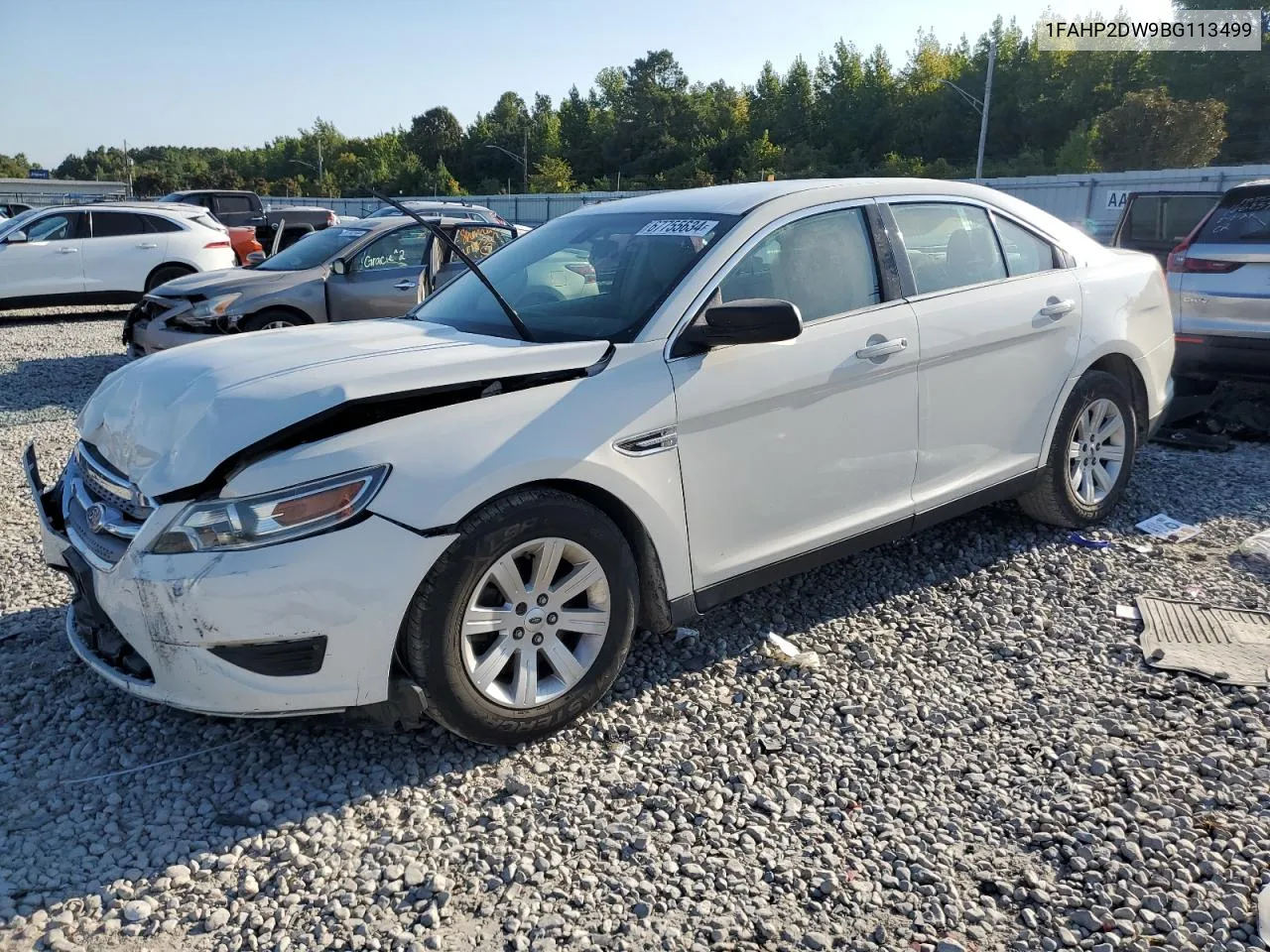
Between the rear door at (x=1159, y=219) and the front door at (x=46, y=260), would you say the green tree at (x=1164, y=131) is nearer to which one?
the rear door at (x=1159, y=219)

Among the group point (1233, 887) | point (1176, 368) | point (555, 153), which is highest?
point (555, 153)

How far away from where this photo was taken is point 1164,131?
4522 cm

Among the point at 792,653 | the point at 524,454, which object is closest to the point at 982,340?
the point at 792,653

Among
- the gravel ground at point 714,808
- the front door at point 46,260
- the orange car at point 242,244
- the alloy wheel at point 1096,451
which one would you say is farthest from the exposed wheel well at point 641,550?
the orange car at point 242,244

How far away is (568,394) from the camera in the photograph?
331 centimetres

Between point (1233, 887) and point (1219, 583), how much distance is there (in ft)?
7.91

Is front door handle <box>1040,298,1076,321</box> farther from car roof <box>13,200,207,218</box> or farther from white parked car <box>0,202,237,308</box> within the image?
car roof <box>13,200,207,218</box>

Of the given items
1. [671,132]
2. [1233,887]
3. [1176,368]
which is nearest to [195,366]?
[1233,887]

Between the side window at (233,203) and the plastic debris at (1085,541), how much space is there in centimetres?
2420

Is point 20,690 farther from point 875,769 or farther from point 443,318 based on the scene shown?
point 875,769

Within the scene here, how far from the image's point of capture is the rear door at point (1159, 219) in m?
10.2

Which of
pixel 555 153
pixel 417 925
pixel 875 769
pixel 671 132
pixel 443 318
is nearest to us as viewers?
pixel 417 925

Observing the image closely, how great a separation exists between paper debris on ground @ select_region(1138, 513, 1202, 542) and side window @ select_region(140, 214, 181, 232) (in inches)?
575

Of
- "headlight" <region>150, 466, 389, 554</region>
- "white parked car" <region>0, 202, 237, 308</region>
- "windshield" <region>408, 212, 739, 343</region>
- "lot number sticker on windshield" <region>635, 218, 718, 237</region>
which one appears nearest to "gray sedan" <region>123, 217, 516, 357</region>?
"windshield" <region>408, 212, 739, 343</region>
